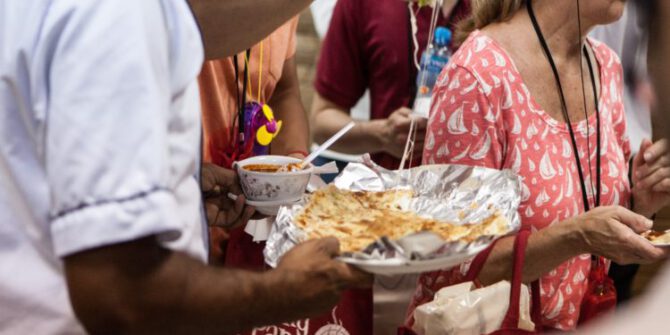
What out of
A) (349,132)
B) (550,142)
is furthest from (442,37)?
(550,142)

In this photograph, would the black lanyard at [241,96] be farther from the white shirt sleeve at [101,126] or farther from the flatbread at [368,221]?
the white shirt sleeve at [101,126]

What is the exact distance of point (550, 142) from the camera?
1746mm

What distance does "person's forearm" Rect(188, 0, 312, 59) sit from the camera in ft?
4.10

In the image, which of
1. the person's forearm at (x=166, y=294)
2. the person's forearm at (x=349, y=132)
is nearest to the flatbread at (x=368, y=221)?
the person's forearm at (x=166, y=294)

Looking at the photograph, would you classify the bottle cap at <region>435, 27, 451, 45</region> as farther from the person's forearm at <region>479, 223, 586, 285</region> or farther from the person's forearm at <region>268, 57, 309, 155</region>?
the person's forearm at <region>479, 223, 586, 285</region>

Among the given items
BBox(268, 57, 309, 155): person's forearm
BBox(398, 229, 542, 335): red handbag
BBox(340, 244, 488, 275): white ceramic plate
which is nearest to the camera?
BBox(340, 244, 488, 275): white ceramic plate

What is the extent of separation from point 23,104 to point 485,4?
117 cm

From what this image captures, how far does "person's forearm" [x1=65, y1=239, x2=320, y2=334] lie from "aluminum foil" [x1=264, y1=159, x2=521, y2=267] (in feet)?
0.50

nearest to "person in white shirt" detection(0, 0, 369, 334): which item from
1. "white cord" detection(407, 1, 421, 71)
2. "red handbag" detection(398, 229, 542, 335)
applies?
"red handbag" detection(398, 229, 542, 335)

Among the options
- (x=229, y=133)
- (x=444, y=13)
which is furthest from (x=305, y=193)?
(x=444, y=13)

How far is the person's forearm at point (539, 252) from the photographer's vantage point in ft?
5.32

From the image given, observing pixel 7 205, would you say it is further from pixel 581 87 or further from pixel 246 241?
pixel 581 87

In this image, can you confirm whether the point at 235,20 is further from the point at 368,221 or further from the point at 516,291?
the point at 516,291

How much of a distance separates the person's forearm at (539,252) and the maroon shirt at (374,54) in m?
0.83
